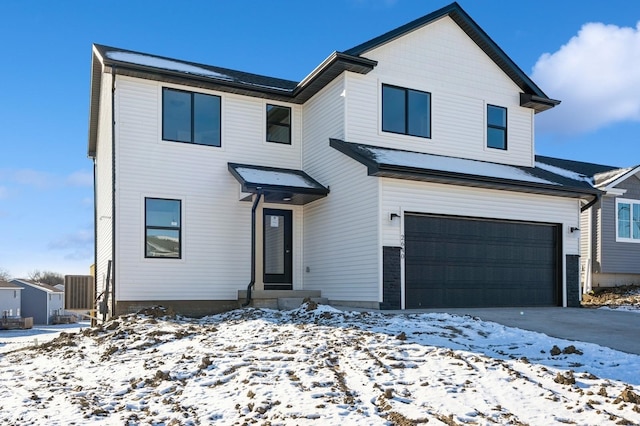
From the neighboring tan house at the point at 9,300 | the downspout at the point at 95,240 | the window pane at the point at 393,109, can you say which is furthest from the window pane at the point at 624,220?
the neighboring tan house at the point at 9,300

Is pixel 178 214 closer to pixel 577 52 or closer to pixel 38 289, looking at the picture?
pixel 577 52

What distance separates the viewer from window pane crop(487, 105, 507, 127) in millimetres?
15195

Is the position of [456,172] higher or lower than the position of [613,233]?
higher

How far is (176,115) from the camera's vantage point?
537 inches

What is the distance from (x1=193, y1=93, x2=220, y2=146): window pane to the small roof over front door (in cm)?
83

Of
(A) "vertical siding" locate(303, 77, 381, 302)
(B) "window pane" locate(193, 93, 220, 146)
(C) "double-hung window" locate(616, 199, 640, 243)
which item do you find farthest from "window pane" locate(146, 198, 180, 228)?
(C) "double-hung window" locate(616, 199, 640, 243)

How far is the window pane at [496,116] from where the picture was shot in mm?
15195

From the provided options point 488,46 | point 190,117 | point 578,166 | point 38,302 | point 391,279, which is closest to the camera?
point 391,279

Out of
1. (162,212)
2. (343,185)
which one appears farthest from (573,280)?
(162,212)

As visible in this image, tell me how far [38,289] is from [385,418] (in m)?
53.5

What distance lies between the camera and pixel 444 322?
967 centimetres

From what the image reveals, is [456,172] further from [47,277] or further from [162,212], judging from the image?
[47,277]

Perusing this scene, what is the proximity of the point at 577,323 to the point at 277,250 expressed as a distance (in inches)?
281

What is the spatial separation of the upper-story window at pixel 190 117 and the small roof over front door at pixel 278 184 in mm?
981
